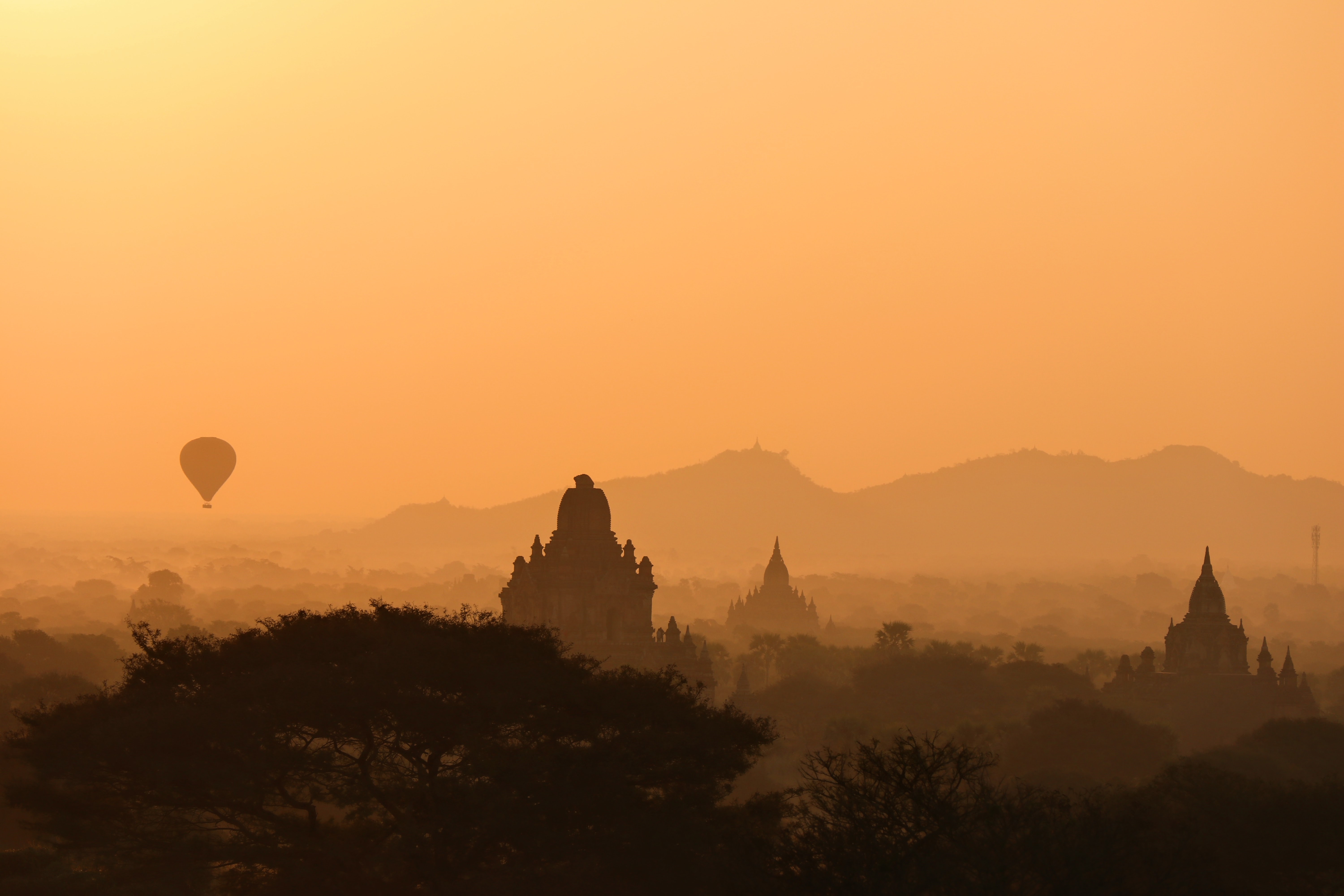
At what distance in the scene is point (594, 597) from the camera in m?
71.1

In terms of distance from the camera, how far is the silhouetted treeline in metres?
25.7

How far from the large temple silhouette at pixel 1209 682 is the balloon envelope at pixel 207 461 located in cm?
5766

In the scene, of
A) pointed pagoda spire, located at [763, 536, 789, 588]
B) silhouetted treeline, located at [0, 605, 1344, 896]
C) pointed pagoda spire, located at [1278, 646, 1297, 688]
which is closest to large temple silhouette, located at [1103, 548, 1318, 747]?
pointed pagoda spire, located at [1278, 646, 1297, 688]

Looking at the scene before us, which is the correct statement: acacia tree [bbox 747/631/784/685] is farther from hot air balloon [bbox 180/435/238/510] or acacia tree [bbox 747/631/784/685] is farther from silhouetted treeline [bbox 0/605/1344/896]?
silhouetted treeline [bbox 0/605/1344/896]

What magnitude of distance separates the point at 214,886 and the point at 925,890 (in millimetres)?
→ 15799

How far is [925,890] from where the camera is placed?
2388 cm

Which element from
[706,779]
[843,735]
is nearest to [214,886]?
[706,779]

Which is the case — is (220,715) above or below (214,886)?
above

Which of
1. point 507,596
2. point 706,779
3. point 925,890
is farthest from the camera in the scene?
point 507,596

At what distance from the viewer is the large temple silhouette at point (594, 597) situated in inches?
2788

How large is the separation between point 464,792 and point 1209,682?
61484 millimetres

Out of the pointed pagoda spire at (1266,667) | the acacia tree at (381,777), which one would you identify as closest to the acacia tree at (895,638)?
the pointed pagoda spire at (1266,667)

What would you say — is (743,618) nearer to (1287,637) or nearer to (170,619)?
(170,619)

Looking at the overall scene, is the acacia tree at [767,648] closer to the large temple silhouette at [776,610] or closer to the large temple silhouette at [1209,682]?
the large temple silhouette at [776,610]
